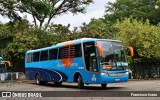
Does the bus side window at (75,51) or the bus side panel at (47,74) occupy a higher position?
the bus side window at (75,51)

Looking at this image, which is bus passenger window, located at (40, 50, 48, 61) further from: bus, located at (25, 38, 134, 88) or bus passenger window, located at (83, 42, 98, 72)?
bus passenger window, located at (83, 42, 98, 72)

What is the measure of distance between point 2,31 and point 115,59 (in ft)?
81.6

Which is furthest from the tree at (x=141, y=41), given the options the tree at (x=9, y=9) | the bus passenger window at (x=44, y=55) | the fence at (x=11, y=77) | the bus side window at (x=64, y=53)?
the tree at (x=9, y=9)

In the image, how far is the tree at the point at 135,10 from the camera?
→ 65312mm

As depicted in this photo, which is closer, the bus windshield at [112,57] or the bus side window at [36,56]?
the bus windshield at [112,57]

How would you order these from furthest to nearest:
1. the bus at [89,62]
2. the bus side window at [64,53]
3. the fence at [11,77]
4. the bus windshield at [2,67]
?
the bus windshield at [2,67], the fence at [11,77], the bus side window at [64,53], the bus at [89,62]

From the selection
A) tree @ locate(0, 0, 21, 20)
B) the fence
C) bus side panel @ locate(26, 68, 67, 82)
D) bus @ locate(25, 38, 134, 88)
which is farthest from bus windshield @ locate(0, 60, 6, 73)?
tree @ locate(0, 0, 21, 20)

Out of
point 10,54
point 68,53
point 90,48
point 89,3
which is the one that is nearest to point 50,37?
point 10,54

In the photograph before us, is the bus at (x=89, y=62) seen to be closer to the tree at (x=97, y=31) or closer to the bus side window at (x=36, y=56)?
the bus side window at (x=36, y=56)

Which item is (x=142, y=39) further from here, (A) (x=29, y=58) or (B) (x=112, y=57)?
(B) (x=112, y=57)

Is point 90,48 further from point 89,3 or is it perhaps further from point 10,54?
point 89,3

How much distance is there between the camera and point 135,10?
66000 mm

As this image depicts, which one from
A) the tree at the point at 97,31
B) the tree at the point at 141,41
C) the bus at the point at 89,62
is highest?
the tree at the point at 97,31

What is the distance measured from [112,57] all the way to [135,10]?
4625 cm
